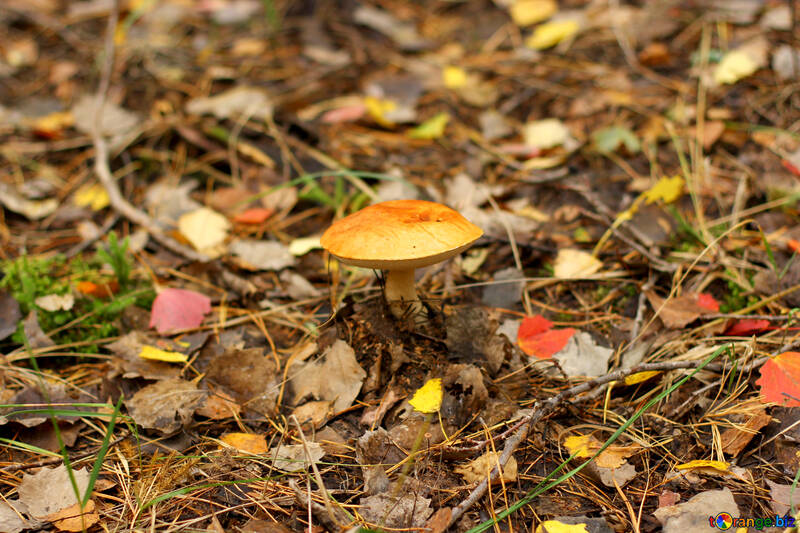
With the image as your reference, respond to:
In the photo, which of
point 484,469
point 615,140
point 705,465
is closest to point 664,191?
point 615,140

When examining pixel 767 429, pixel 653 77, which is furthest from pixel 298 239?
pixel 653 77

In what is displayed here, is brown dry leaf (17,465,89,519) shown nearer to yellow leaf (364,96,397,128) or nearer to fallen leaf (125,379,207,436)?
fallen leaf (125,379,207,436)

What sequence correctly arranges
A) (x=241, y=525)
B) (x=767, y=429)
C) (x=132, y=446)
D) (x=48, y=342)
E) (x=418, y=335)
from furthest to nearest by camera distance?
(x=48, y=342) → (x=418, y=335) → (x=132, y=446) → (x=767, y=429) → (x=241, y=525)

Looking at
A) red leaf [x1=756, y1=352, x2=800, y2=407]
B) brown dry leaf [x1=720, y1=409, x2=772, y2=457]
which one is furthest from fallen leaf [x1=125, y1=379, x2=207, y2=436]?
red leaf [x1=756, y1=352, x2=800, y2=407]

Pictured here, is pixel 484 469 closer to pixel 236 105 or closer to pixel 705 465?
pixel 705 465

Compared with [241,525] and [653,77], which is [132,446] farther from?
[653,77]

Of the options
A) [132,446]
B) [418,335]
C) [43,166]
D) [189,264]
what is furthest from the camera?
[43,166]

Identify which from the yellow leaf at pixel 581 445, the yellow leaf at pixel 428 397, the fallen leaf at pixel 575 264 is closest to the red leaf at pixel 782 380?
the yellow leaf at pixel 581 445
